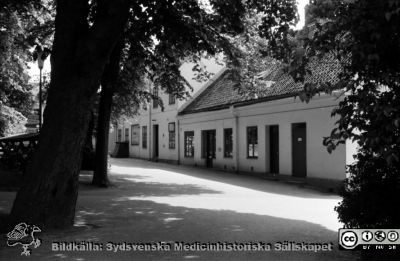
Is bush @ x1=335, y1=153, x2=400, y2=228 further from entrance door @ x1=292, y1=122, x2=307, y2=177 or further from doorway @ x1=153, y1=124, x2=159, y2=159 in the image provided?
doorway @ x1=153, y1=124, x2=159, y2=159

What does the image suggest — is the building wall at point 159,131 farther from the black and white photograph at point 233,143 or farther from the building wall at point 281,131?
the black and white photograph at point 233,143

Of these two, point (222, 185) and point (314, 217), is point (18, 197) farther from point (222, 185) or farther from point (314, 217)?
point (222, 185)

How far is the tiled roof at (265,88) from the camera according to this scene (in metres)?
17.7

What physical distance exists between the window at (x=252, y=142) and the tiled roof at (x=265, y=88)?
139 cm

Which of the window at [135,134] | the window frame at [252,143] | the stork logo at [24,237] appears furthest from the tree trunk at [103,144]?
the window at [135,134]

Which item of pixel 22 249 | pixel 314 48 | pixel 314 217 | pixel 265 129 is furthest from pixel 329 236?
pixel 265 129

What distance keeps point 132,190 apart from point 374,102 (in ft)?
39.9

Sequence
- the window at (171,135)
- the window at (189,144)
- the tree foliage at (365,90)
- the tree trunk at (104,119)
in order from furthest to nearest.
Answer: the window at (171,135) → the window at (189,144) → the tree trunk at (104,119) → the tree foliage at (365,90)

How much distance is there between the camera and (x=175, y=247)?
7.38m

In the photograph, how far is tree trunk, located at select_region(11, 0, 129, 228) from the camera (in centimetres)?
827

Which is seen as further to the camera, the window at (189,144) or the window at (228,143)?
the window at (189,144)

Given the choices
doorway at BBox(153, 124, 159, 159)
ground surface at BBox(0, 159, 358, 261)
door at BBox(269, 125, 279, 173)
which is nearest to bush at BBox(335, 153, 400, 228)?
ground surface at BBox(0, 159, 358, 261)

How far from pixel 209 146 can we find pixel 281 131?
844 centimetres

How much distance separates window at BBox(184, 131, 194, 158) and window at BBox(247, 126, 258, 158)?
7535 mm
